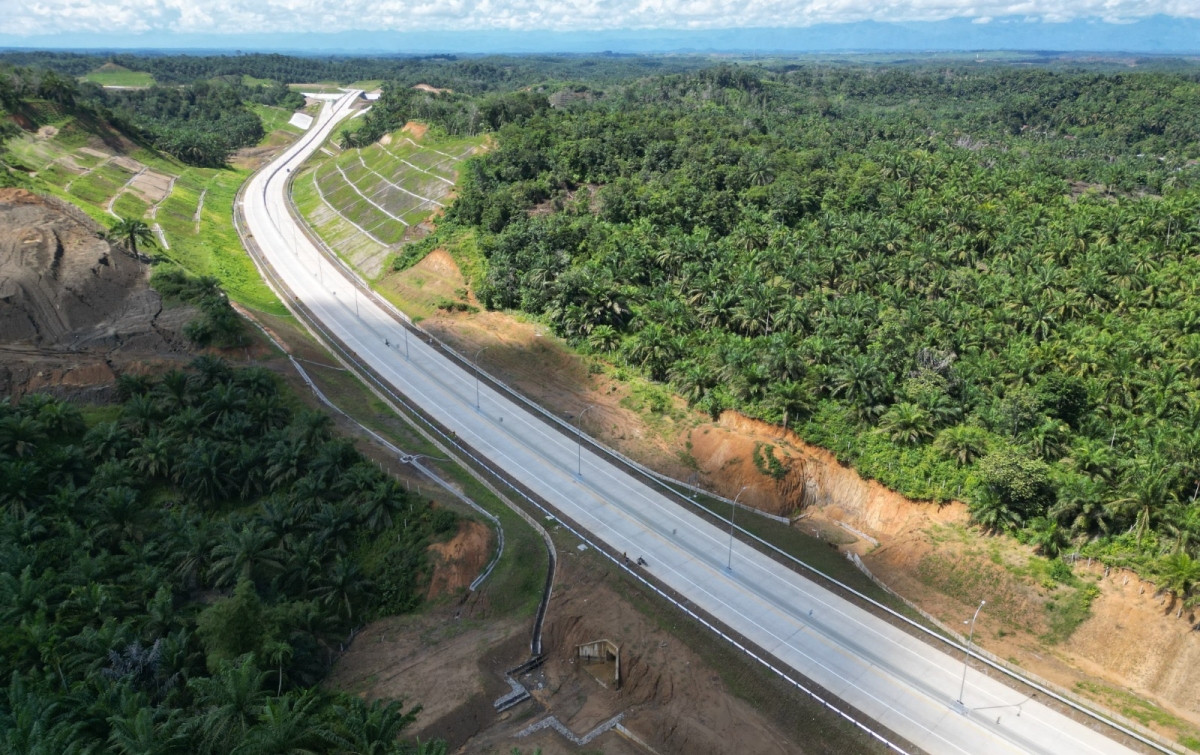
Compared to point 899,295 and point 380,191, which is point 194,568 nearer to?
point 899,295

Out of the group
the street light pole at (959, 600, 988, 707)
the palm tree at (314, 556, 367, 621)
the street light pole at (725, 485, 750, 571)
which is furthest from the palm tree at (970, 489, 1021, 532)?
the palm tree at (314, 556, 367, 621)

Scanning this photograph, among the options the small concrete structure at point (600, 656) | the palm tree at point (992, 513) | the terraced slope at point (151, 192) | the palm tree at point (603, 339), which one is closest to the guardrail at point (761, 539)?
the palm tree at point (992, 513)

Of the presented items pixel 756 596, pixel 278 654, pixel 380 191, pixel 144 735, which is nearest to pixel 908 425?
pixel 756 596

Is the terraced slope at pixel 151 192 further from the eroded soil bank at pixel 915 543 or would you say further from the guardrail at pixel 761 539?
the eroded soil bank at pixel 915 543

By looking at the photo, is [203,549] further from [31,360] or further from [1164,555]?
[1164,555]

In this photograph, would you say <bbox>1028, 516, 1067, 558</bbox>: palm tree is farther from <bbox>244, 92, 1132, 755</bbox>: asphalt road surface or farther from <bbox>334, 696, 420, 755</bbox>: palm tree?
<bbox>334, 696, 420, 755</bbox>: palm tree
